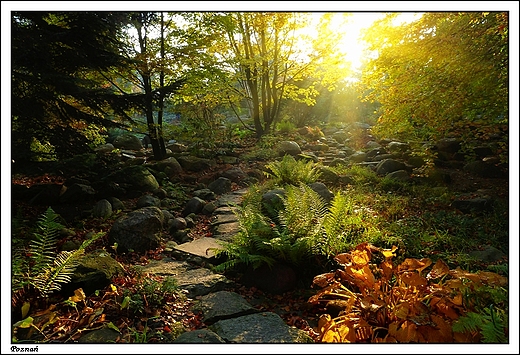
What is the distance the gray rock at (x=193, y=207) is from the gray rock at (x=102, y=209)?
1.37 m

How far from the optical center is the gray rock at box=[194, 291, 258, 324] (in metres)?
2.69

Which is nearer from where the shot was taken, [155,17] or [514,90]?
[514,90]

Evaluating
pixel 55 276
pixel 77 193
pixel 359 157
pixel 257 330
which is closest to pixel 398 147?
pixel 359 157

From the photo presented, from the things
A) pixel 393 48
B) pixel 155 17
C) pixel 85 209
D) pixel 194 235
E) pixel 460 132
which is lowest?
pixel 194 235

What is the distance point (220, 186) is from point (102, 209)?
Answer: 3.02 meters

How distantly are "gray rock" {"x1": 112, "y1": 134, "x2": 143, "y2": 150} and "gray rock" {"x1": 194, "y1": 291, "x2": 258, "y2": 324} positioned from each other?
→ 1137cm

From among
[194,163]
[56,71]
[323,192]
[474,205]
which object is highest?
[56,71]

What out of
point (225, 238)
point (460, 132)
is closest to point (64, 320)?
point (225, 238)

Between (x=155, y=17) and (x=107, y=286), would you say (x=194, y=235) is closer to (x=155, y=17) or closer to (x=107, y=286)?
(x=107, y=286)

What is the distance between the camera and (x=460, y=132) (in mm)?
5719

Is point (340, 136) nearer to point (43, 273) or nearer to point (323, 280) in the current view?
point (323, 280)

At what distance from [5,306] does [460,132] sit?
261 inches

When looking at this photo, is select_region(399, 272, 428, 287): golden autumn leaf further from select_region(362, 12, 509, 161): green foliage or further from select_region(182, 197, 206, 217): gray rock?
select_region(182, 197, 206, 217): gray rock

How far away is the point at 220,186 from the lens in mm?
7688
